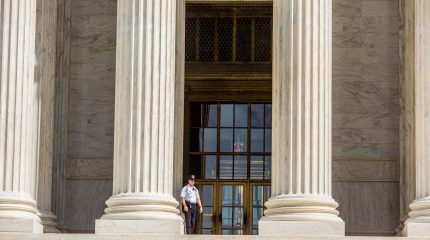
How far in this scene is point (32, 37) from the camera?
57812 millimetres

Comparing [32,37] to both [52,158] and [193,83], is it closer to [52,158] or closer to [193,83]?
[52,158]

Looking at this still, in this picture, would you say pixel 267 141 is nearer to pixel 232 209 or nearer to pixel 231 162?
pixel 231 162

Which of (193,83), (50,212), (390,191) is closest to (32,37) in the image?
(50,212)

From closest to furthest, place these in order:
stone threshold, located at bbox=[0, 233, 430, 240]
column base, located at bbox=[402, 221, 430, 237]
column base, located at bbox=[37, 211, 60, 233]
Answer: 1. stone threshold, located at bbox=[0, 233, 430, 240]
2. column base, located at bbox=[402, 221, 430, 237]
3. column base, located at bbox=[37, 211, 60, 233]

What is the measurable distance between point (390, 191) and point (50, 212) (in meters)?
17.4

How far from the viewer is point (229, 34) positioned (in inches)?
2849

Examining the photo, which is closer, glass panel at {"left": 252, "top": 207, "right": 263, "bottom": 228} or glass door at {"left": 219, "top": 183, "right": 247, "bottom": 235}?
glass door at {"left": 219, "top": 183, "right": 247, "bottom": 235}

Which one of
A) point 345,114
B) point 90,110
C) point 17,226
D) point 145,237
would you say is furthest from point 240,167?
point 17,226

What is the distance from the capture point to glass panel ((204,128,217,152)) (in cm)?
7238

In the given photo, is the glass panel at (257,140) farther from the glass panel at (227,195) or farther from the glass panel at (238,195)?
the glass panel at (227,195)

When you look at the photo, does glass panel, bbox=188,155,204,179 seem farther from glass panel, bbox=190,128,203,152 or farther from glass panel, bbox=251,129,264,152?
glass panel, bbox=251,129,264,152

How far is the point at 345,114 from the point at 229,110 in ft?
27.3

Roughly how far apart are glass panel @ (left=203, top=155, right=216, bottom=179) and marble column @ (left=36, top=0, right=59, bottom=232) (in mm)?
11090

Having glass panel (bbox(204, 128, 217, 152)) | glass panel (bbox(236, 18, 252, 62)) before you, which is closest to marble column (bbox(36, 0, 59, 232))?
glass panel (bbox(204, 128, 217, 152))
